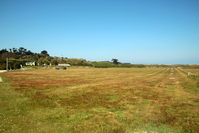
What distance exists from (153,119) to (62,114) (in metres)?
6.09

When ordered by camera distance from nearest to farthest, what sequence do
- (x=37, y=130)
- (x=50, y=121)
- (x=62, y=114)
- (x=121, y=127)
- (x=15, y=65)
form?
1. (x=37, y=130)
2. (x=121, y=127)
3. (x=50, y=121)
4. (x=62, y=114)
5. (x=15, y=65)

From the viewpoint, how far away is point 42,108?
9844mm

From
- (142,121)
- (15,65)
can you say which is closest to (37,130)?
(142,121)

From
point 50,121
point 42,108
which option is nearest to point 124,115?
point 50,121

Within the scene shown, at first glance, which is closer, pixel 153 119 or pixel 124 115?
pixel 153 119

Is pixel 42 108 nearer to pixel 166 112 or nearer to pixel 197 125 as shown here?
pixel 166 112

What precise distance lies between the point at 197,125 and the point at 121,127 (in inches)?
176

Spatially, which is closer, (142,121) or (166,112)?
(142,121)

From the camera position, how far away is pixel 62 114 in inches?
342

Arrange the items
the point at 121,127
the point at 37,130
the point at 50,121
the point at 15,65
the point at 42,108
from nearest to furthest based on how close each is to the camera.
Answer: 1. the point at 37,130
2. the point at 121,127
3. the point at 50,121
4. the point at 42,108
5. the point at 15,65

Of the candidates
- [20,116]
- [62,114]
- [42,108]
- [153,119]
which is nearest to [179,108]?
[153,119]

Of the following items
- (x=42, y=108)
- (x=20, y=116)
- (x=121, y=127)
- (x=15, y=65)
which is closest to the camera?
(x=121, y=127)

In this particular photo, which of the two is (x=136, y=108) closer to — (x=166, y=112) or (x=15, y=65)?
(x=166, y=112)

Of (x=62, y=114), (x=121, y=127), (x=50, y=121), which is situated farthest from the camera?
(x=62, y=114)
